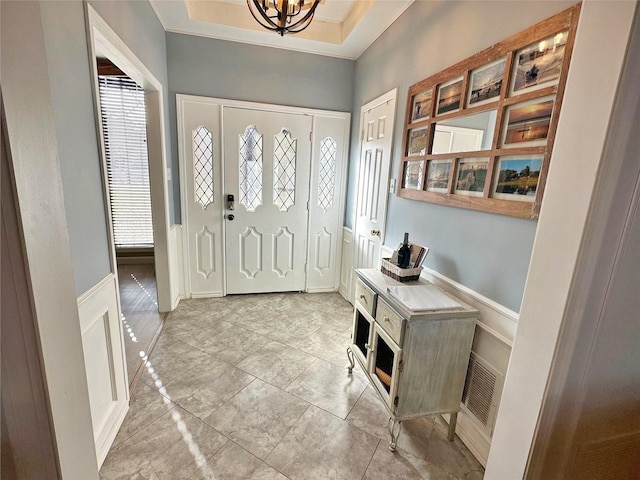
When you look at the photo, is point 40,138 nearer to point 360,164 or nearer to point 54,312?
point 54,312

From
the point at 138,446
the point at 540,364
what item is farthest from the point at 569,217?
the point at 138,446

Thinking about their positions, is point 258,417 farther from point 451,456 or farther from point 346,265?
point 346,265

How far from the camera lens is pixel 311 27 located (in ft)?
9.28

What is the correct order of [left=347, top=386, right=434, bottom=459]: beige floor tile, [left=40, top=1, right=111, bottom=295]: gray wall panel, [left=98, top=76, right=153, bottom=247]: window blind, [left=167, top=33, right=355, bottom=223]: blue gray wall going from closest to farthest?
Answer: 1. [left=40, top=1, right=111, bottom=295]: gray wall panel
2. [left=347, top=386, right=434, bottom=459]: beige floor tile
3. [left=167, top=33, right=355, bottom=223]: blue gray wall
4. [left=98, top=76, right=153, bottom=247]: window blind

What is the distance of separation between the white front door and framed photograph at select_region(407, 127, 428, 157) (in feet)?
4.50

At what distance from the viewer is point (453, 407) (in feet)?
5.16

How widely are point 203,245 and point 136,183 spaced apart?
1.74 m

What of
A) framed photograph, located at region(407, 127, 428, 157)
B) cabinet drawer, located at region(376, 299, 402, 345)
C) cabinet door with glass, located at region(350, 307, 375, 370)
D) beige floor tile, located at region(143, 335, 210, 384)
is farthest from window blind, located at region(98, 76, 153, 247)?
cabinet drawer, located at region(376, 299, 402, 345)

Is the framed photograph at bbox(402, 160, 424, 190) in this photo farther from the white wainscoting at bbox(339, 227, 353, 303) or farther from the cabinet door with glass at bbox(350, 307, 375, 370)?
the white wainscoting at bbox(339, 227, 353, 303)

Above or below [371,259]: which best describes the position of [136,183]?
above

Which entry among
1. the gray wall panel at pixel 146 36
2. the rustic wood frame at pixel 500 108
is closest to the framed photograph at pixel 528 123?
the rustic wood frame at pixel 500 108

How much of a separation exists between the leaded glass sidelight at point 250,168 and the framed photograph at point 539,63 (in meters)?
2.37

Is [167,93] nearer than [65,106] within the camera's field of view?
No

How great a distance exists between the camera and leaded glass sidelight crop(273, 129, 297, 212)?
3.16 metres
